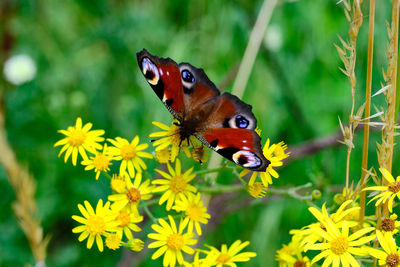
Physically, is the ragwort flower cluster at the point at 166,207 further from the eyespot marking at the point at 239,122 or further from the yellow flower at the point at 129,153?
the eyespot marking at the point at 239,122

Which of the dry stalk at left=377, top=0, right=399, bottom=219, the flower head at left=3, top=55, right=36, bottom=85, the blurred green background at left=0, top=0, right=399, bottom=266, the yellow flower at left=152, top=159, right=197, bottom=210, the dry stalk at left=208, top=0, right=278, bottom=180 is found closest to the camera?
the dry stalk at left=377, top=0, right=399, bottom=219

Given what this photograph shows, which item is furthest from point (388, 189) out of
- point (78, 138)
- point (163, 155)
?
point (78, 138)

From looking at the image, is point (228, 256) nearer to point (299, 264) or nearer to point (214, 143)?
point (299, 264)

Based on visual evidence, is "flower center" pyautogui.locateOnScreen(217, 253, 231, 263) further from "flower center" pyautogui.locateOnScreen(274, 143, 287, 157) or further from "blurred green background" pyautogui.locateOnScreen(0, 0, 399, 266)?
"blurred green background" pyautogui.locateOnScreen(0, 0, 399, 266)

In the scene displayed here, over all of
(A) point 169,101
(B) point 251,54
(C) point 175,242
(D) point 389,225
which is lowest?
(D) point 389,225

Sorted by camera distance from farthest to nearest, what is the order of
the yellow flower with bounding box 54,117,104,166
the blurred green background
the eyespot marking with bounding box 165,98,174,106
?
1. the blurred green background
2. the eyespot marking with bounding box 165,98,174,106
3. the yellow flower with bounding box 54,117,104,166

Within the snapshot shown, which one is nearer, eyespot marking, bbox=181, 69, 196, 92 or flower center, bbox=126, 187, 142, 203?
flower center, bbox=126, 187, 142, 203

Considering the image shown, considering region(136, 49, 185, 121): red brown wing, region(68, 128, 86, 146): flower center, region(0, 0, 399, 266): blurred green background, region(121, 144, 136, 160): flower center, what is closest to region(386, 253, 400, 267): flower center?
region(121, 144, 136, 160): flower center
